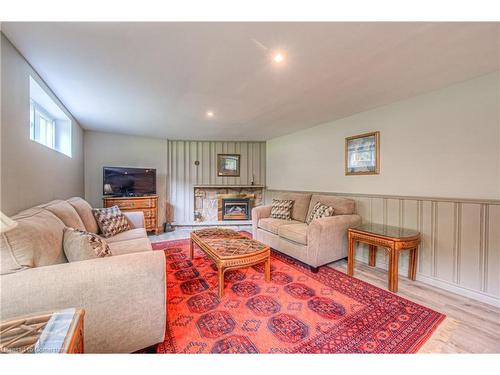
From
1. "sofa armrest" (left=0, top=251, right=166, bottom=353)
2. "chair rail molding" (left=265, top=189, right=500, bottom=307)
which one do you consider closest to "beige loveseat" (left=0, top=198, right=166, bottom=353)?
"sofa armrest" (left=0, top=251, right=166, bottom=353)

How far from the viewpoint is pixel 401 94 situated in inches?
93.5

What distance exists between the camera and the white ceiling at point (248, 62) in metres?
1.38

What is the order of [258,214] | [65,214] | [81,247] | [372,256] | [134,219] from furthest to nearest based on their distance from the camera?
[258,214], [134,219], [372,256], [65,214], [81,247]

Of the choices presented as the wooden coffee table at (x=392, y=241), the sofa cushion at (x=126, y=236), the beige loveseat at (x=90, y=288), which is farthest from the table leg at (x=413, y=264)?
the sofa cushion at (x=126, y=236)

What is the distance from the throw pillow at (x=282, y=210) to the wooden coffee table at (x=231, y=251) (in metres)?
1.11

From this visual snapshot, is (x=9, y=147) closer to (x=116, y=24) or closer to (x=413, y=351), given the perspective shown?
(x=116, y=24)

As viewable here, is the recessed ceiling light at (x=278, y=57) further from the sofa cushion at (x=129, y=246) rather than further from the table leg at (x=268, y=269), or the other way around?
the sofa cushion at (x=129, y=246)

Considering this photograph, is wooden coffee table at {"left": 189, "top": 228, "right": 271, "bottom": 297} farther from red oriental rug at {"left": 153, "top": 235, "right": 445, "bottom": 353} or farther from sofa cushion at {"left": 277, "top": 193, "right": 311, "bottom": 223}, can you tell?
sofa cushion at {"left": 277, "top": 193, "right": 311, "bottom": 223}

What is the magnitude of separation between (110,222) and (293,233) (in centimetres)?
237

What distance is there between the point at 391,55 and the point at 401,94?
3.10ft

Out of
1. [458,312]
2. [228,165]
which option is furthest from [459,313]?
[228,165]

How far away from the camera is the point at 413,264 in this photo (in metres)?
2.30

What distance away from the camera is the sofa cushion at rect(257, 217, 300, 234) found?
10.5 feet

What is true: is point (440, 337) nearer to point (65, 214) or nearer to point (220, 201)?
point (65, 214)
